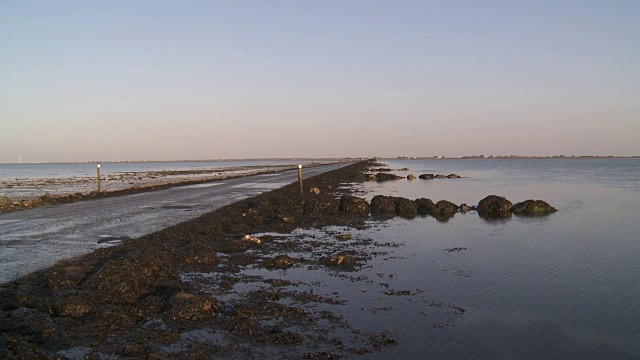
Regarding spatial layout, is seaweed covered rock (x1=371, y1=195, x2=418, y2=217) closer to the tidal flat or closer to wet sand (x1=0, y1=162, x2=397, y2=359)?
the tidal flat

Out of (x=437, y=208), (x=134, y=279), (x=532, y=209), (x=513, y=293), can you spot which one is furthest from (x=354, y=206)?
(x=134, y=279)

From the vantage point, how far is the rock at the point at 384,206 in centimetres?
2310

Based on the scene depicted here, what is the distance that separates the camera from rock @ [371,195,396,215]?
23098 millimetres

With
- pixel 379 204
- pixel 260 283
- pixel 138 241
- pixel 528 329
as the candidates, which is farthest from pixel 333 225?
Answer: pixel 528 329

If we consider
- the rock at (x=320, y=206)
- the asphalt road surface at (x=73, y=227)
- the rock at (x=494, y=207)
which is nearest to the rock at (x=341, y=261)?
the asphalt road surface at (x=73, y=227)

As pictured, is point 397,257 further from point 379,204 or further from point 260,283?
point 379,204

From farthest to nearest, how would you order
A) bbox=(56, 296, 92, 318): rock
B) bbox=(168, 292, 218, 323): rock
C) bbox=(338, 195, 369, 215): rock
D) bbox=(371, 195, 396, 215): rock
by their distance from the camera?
bbox=(371, 195, 396, 215): rock, bbox=(338, 195, 369, 215): rock, bbox=(56, 296, 92, 318): rock, bbox=(168, 292, 218, 323): rock

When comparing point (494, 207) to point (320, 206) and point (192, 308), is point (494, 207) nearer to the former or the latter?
point (320, 206)

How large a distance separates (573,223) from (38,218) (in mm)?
23551

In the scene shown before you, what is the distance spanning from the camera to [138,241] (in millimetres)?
13836

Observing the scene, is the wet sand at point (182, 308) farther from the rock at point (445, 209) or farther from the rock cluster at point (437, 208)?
the rock at point (445, 209)

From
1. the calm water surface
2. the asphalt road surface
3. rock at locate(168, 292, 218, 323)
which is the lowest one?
the calm water surface

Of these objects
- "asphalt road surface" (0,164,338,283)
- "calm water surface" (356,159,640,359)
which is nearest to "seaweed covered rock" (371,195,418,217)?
"calm water surface" (356,159,640,359)

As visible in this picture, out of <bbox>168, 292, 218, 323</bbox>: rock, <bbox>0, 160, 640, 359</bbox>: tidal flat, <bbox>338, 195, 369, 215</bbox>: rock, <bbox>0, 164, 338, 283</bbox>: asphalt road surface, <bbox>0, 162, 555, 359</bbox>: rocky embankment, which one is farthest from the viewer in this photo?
<bbox>338, 195, 369, 215</bbox>: rock
